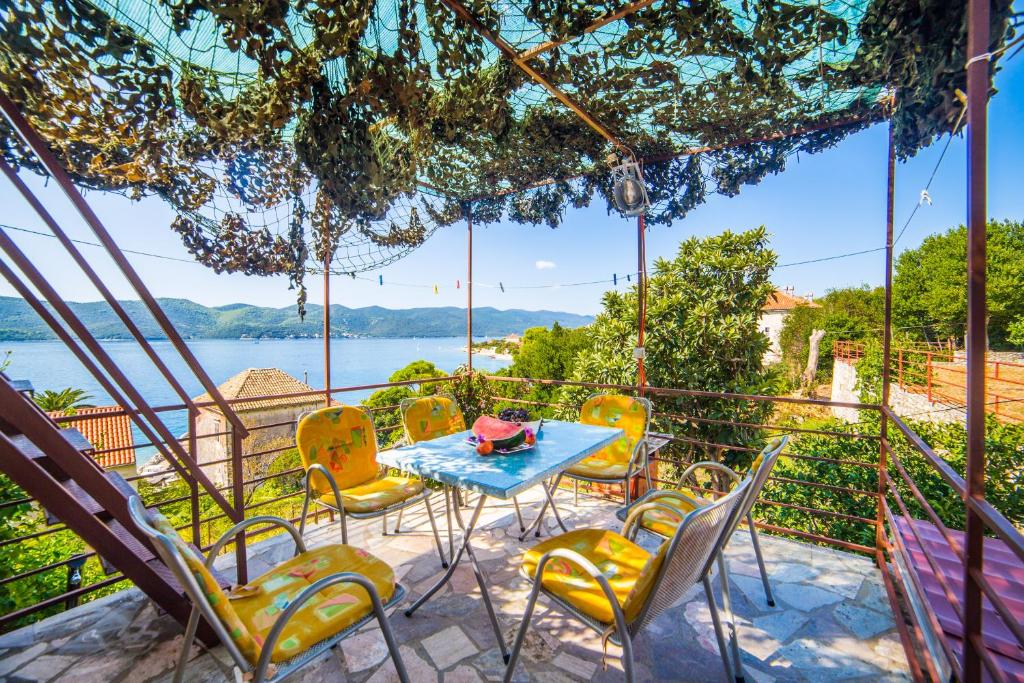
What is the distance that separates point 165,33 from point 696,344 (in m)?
6.19

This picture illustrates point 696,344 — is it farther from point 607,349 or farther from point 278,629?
point 278,629

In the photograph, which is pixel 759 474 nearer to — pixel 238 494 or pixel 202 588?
pixel 202 588

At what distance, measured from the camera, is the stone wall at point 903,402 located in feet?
24.8

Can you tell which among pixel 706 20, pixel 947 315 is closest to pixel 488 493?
pixel 706 20

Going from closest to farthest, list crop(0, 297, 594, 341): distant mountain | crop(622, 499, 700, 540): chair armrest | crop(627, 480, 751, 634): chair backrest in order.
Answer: crop(627, 480, 751, 634): chair backrest → crop(622, 499, 700, 540): chair armrest → crop(0, 297, 594, 341): distant mountain

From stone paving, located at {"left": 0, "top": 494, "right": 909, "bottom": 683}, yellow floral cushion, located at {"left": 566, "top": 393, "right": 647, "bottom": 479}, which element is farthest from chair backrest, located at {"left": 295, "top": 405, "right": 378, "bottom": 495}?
yellow floral cushion, located at {"left": 566, "top": 393, "right": 647, "bottom": 479}

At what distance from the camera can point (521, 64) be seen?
2.17 m

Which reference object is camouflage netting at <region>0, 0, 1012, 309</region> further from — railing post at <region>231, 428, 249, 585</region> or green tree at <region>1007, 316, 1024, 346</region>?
green tree at <region>1007, 316, 1024, 346</region>

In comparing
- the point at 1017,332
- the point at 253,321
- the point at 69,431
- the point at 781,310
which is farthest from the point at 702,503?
the point at 781,310

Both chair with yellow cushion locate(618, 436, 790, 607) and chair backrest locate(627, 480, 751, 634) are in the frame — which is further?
chair with yellow cushion locate(618, 436, 790, 607)

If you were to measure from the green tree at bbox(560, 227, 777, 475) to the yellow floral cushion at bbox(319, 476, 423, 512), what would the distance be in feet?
14.5

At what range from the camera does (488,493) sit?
1753mm

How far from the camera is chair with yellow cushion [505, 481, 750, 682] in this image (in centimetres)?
124

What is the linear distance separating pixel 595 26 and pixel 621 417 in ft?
7.44
